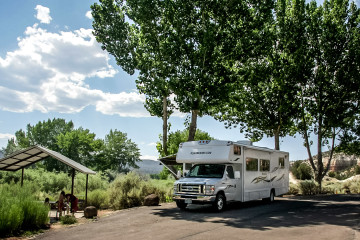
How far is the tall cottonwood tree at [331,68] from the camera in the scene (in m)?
29.6

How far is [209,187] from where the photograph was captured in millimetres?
15414

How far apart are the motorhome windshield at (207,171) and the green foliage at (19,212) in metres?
7.28

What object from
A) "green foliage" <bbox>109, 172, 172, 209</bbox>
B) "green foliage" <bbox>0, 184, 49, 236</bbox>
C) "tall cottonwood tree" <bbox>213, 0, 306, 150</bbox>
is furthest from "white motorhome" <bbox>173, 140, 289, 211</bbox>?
"tall cottonwood tree" <bbox>213, 0, 306, 150</bbox>

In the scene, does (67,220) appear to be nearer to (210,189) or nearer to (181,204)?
(181,204)

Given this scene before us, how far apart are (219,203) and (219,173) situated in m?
1.42

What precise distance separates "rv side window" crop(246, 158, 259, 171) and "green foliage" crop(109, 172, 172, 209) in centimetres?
605

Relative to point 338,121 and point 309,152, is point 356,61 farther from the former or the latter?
point 309,152

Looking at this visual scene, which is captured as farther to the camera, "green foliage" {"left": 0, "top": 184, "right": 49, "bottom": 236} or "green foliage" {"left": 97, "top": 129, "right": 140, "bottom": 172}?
"green foliage" {"left": 97, "top": 129, "right": 140, "bottom": 172}

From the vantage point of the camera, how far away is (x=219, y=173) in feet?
54.2

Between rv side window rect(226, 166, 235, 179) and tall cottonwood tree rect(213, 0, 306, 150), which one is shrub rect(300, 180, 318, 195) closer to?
tall cottonwood tree rect(213, 0, 306, 150)

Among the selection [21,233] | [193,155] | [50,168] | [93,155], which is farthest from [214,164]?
[93,155]

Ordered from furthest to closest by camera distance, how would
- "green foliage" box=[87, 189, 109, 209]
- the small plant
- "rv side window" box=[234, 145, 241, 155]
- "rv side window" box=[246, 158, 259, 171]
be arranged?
1. "green foliage" box=[87, 189, 109, 209]
2. "rv side window" box=[246, 158, 259, 171]
3. "rv side window" box=[234, 145, 241, 155]
4. the small plant

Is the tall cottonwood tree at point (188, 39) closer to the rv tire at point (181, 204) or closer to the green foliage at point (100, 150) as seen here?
the rv tire at point (181, 204)

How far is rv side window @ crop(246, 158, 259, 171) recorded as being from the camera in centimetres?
1800
